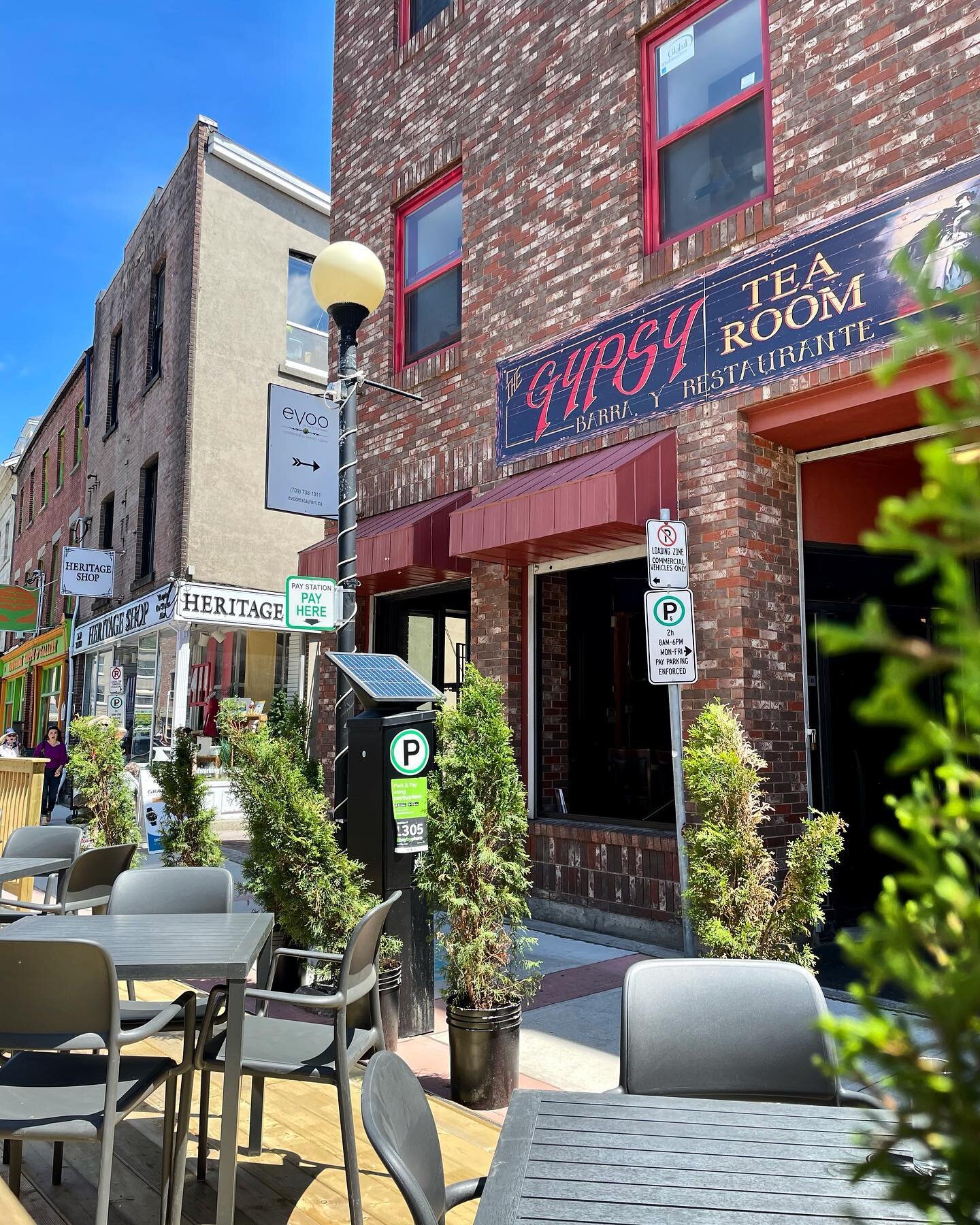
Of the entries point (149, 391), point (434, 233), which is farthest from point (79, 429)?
point (434, 233)

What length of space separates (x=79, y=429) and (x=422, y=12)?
1760cm

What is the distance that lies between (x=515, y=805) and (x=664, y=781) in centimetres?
366

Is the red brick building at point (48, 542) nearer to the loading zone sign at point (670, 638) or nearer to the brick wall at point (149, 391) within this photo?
the brick wall at point (149, 391)

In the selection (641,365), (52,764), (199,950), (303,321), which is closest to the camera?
(199,950)

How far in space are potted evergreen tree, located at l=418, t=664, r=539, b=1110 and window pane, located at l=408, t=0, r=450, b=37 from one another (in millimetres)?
8223

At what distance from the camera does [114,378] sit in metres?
21.0

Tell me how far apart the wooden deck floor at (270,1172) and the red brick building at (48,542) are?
60.0 feet

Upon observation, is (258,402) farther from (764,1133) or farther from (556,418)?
(764,1133)

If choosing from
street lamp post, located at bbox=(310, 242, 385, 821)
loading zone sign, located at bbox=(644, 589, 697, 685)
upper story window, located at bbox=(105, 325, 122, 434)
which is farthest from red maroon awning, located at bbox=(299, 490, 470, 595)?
upper story window, located at bbox=(105, 325, 122, 434)

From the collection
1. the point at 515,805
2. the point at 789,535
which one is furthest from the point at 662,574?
the point at 515,805

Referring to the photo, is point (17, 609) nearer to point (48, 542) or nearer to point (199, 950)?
point (48, 542)

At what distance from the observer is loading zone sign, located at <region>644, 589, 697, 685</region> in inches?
221

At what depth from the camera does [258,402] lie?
16844mm

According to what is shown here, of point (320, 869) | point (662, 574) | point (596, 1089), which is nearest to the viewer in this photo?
point (596, 1089)
